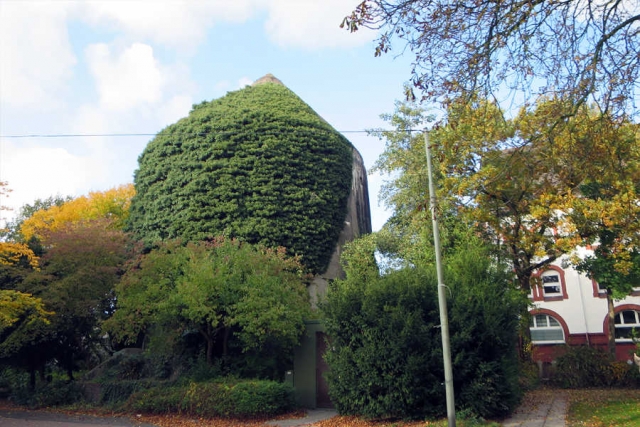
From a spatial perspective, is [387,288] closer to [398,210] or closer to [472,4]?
[472,4]

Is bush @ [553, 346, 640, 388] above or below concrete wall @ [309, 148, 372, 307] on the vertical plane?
below

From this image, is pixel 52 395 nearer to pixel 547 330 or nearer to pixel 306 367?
pixel 306 367

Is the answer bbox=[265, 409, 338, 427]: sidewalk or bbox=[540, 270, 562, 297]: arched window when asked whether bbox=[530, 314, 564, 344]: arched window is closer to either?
bbox=[540, 270, 562, 297]: arched window

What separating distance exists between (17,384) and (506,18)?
2276 centimetres

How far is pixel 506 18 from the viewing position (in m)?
8.41

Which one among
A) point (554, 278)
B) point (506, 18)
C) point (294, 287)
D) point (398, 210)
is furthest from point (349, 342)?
point (554, 278)

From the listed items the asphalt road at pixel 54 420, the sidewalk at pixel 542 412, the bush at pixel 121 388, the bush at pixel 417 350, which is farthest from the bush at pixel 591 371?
the asphalt road at pixel 54 420

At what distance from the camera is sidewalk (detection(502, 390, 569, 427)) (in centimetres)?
1220

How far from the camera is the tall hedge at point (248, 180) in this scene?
23094 mm

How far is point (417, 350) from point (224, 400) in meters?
6.27

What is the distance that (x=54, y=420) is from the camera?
16.3 m

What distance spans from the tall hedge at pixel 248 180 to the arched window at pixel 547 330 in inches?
566

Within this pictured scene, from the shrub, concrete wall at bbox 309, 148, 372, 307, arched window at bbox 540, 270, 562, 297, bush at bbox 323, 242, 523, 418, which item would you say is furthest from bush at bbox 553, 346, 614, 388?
the shrub

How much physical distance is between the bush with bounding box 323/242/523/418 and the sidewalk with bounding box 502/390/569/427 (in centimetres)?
52
